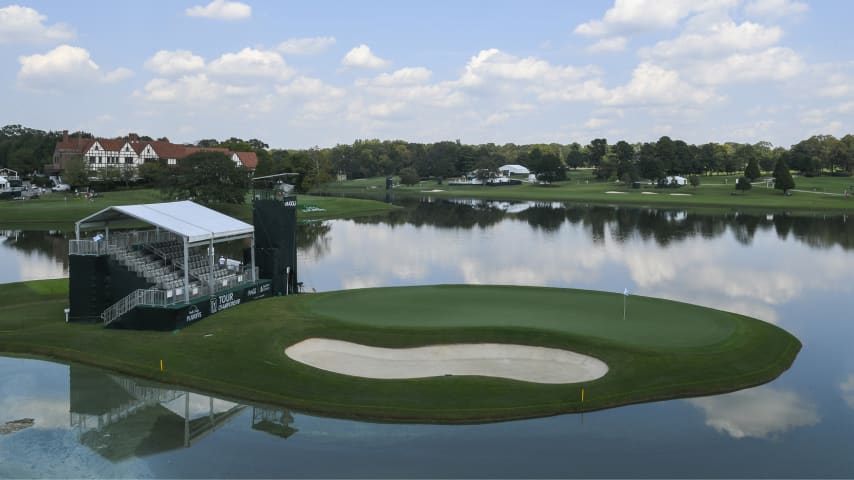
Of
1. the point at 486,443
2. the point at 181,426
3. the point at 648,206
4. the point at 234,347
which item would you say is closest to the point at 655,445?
the point at 486,443

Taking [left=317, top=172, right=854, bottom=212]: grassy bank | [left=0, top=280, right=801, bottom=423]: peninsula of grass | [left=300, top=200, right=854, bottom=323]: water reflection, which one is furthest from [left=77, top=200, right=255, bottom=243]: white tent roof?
[left=317, top=172, right=854, bottom=212]: grassy bank

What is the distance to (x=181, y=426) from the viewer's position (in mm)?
21203

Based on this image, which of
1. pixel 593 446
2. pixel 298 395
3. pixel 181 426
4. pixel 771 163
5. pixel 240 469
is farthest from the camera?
pixel 771 163

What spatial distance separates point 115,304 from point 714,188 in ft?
477

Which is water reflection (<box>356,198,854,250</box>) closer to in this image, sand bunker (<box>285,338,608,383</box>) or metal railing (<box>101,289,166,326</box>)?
sand bunker (<box>285,338,608,383</box>)

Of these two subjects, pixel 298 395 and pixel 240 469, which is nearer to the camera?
pixel 240 469

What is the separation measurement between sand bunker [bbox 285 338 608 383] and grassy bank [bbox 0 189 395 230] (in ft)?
218


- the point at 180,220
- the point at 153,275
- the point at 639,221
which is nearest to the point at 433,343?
the point at 153,275

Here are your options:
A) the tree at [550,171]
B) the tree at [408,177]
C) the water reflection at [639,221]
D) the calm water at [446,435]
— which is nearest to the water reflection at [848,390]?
the calm water at [446,435]

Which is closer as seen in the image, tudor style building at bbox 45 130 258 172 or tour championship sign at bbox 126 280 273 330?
tour championship sign at bbox 126 280 273 330

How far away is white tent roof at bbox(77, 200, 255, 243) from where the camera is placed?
32250 millimetres

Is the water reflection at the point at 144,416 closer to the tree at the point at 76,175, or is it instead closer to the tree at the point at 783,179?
the tree at the point at 76,175

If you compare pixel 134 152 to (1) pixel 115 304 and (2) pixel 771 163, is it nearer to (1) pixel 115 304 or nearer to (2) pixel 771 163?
(1) pixel 115 304

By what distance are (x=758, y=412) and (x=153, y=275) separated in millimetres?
26084
